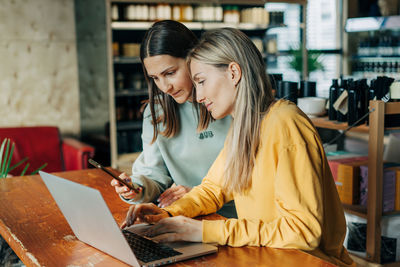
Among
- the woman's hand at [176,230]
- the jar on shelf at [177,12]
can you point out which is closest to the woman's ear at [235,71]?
the woman's hand at [176,230]

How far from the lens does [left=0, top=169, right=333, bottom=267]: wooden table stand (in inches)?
46.8

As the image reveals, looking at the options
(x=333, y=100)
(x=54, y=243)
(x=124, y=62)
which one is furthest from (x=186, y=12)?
(x=54, y=243)

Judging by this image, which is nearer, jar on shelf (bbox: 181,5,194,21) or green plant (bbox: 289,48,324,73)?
jar on shelf (bbox: 181,5,194,21)

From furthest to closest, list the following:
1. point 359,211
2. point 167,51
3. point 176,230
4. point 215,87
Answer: point 359,211 < point 167,51 < point 215,87 < point 176,230

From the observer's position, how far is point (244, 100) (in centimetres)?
139

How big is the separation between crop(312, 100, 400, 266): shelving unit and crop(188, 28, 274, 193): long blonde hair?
114 cm

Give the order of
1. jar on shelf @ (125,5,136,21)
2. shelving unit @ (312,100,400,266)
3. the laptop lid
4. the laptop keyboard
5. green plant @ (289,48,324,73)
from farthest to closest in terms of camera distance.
→ green plant @ (289,48,324,73), jar on shelf @ (125,5,136,21), shelving unit @ (312,100,400,266), the laptop keyboard, the laptop lid

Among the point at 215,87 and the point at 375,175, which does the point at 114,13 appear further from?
the point at 215,87

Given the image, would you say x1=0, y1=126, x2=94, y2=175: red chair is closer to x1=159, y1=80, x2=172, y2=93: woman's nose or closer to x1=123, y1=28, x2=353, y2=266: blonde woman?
x1=159, y1=80, x2=172, y2=93: woman's nose

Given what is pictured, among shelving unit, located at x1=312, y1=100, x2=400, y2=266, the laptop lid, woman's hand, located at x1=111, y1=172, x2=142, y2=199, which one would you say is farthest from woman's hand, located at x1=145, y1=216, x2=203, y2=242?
shelving unit, located at x1=312, y1=100, x2=400, y2=266

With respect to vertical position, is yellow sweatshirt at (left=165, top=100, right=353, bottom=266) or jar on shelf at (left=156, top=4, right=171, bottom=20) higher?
jar on shelf at (left=156, top=4, right=171, bottom=20)

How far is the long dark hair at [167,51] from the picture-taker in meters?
1.78

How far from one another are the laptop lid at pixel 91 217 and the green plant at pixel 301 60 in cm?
489

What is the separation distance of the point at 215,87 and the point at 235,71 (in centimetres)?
8
